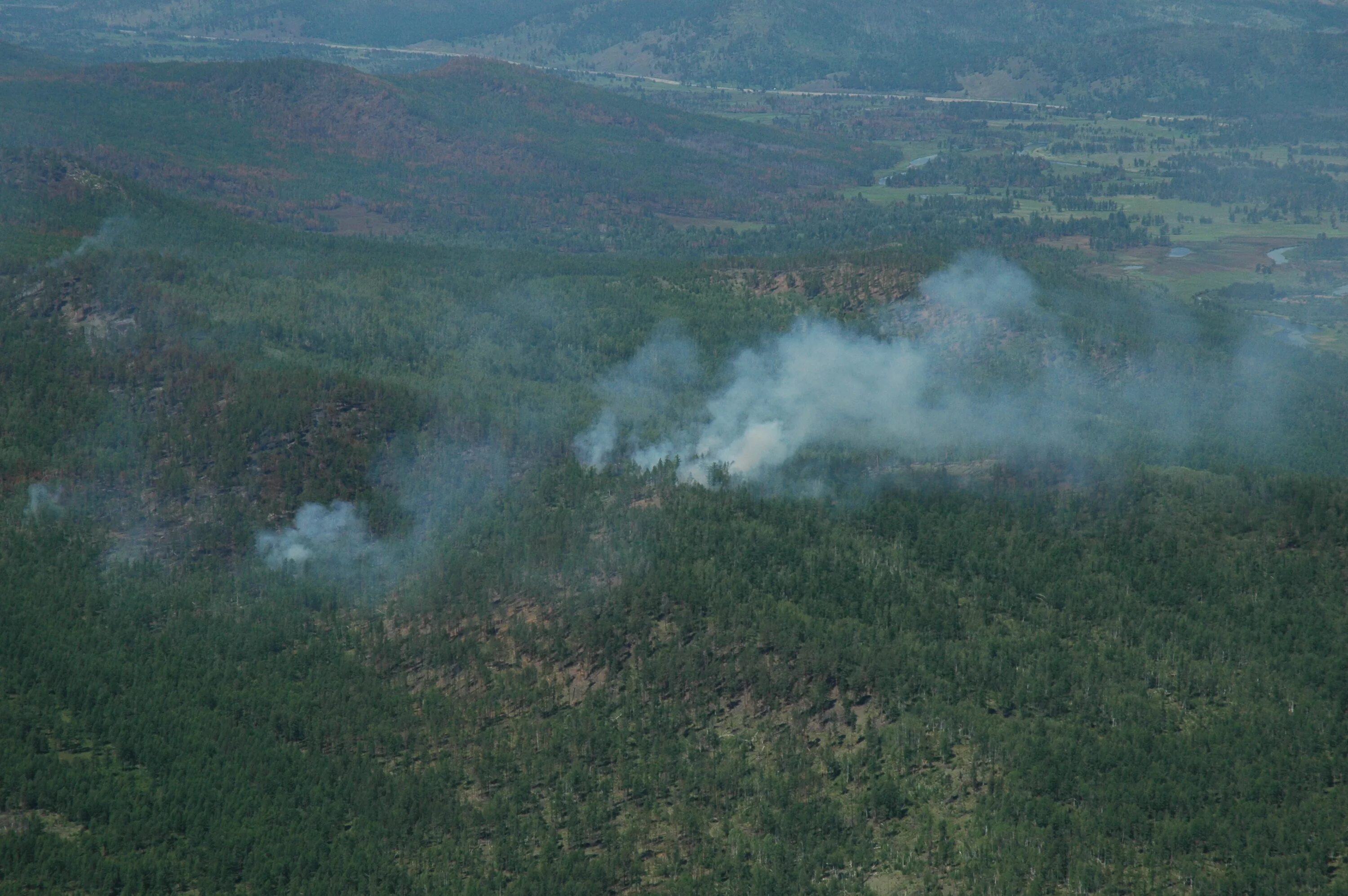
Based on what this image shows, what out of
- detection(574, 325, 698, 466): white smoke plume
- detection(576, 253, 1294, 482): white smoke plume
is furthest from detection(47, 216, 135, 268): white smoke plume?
detection(576, 253, 1294, 482): white smoke plume

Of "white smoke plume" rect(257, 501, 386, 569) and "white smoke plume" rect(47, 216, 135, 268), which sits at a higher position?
"white smoke plume" rect(47, 216, 135, 268)

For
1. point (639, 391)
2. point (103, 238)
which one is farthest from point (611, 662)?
point (103, 238)

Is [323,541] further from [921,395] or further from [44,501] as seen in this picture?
[921,395]

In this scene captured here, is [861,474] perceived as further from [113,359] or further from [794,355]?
[113,359]

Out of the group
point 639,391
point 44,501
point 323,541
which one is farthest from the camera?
point 639,391

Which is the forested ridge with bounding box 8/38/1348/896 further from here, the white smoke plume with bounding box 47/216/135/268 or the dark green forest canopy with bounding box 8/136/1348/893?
the white smoke plume with bounding box 47/216/135/268

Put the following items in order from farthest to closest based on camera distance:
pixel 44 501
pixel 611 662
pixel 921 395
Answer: pixel 921 395 < pixel 44 501 < pixel 611 662

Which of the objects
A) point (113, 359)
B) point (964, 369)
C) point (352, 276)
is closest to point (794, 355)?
point (964, 369)
